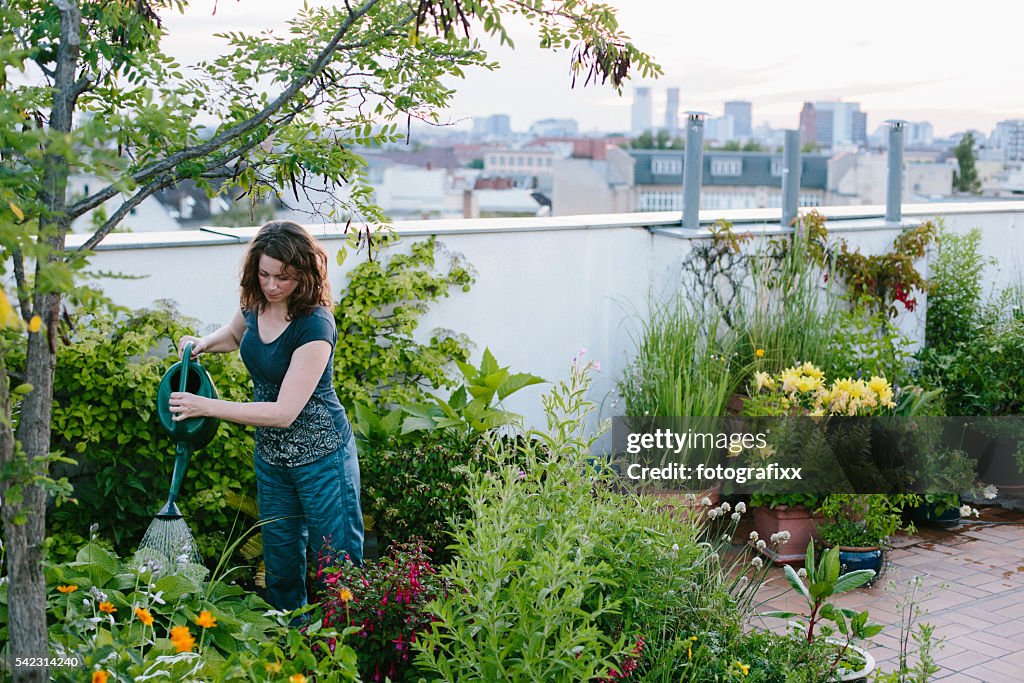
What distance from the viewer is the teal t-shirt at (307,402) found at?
3309 millimetres

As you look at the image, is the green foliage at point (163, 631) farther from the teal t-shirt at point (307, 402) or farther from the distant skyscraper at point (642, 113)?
the distant skyscraper at point (642, 113)

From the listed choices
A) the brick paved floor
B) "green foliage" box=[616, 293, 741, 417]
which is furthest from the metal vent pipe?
the brick paved floor

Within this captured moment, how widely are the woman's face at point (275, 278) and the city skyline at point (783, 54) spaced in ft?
2.23

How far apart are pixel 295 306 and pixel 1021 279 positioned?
19.9ft

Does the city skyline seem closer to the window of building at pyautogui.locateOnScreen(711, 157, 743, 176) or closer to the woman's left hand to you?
the woman's left hand

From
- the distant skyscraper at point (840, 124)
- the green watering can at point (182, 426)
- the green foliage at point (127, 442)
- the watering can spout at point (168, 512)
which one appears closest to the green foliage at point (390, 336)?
the green foliage at point (127, 442)

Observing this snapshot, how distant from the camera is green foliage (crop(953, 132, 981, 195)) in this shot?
45356mm

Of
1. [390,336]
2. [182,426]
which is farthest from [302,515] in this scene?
[390,336]

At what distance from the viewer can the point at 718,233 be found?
590 cm

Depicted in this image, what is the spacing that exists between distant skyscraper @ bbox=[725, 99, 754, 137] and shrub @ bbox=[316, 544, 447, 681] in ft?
188

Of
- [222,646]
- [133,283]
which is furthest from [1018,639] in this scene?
[133,283]

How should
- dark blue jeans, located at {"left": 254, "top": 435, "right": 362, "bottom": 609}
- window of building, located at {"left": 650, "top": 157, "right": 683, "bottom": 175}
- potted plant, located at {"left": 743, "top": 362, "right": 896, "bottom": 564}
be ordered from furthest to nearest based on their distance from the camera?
window of building, located at {"left": 650, "top": 157, "right": 683, "bottom": 175} → potted plant, located at {"left": 743, "top": 362, "right": 896, "bottom": 564} → dark blue jeans, located at {"left": 254, "top": 435, "right": 362, "bottom": 609}

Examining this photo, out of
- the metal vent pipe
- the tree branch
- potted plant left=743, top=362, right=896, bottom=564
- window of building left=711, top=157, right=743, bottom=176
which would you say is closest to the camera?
the tree branch

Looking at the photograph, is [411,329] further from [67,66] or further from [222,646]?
[67,66]
